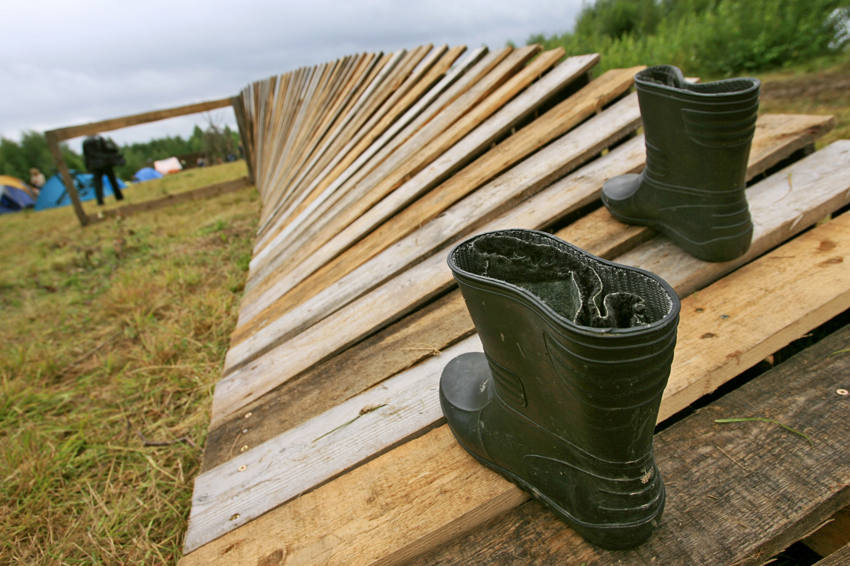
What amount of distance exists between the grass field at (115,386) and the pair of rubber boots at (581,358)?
1130mm

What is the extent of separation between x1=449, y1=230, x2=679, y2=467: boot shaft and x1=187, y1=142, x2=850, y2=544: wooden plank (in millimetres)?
349

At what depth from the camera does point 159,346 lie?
2635 millimetres

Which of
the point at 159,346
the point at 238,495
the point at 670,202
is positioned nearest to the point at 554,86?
the point at 670,202

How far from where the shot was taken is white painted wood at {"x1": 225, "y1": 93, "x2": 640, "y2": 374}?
1.94m

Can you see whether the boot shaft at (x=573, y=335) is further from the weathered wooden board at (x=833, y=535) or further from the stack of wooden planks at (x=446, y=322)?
the weathered wooden board at (x=833, y=535)

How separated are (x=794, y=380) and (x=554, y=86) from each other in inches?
67.3

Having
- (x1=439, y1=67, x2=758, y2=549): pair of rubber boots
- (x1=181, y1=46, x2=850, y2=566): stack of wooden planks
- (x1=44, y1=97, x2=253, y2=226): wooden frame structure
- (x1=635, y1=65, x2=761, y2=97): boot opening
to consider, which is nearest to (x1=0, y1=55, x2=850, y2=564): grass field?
(x1=181, y1=46, x2=850, y2=566): stack of wooden planks

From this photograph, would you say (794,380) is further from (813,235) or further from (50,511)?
(50,511)

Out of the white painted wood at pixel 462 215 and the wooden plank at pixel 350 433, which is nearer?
the wooden plank at pixel 350 433

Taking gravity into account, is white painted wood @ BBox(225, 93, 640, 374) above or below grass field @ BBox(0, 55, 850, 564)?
above

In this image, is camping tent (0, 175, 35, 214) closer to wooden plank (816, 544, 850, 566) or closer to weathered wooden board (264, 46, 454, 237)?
weathered wooden board (264, 46, 454, 237)

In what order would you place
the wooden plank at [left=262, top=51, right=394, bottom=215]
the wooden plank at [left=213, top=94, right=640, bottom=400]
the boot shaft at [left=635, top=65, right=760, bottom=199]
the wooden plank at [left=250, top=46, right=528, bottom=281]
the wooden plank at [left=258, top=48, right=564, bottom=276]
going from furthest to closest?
the wooden plank at [left=262, top=51, right=394, bottom=215], the wooden plank at [left=250, top=46, right=528, bottom=281], the wooden plank at [left=258, top=48, right=564, bottom=276], the wooden plank at [left=213, top=94, right=640, bottom=400], the boot shaft at [left=635, top=65, right=760, bottom=199]

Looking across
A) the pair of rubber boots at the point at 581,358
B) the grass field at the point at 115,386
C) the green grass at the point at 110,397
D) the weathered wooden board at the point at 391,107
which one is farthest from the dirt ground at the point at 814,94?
the green grass at the point at 110,397

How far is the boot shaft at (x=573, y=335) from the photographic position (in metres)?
0.68
